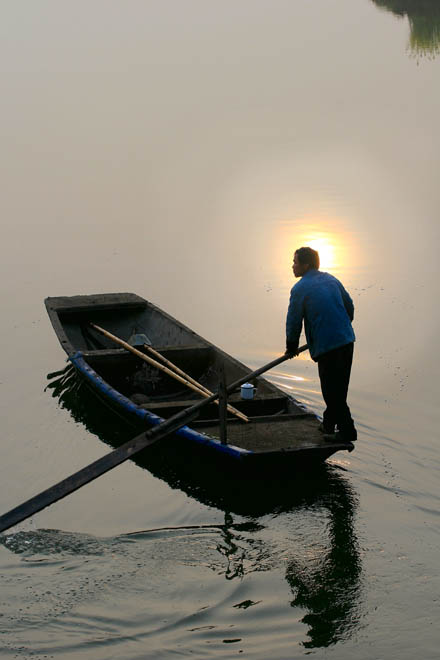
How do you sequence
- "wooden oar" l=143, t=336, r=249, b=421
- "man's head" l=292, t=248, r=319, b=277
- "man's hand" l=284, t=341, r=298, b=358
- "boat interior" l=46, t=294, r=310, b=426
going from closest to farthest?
"man's hand" l=284, t=341, r=298, b=358
"man's head" l=292, t=248, r=319, b=277
"boat interior" l=46, t=294, r=310, b=426
"wooden oar" l=143, t=336, r=249, b=421

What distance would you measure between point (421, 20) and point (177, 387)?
2623cm

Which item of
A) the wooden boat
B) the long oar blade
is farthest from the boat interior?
the long oar blade

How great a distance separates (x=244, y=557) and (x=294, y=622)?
3.17 feet

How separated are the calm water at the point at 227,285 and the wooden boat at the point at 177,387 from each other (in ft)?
1.37

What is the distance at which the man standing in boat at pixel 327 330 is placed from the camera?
8.16 m

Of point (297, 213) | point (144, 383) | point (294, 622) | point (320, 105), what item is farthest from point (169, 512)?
point (320, 105)

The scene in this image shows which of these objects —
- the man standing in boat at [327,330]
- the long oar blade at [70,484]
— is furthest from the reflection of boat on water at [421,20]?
the long oar blade at [70,484]

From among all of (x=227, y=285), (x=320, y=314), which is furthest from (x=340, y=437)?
(x=227, y=285)

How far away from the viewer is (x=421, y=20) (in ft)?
109

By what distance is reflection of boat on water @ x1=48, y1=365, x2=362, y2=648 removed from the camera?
6.71m

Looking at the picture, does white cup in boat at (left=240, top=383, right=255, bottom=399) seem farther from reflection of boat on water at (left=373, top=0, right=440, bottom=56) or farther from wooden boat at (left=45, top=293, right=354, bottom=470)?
reflection of boat on water at (left=373, top=0, right=440, bottom=56)

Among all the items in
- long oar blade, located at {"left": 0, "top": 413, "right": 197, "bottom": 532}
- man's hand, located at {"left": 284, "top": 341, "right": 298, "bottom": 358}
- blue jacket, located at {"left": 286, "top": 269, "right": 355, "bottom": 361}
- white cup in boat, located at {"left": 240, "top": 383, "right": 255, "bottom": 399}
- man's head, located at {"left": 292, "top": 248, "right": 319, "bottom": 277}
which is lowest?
long oar blade, located at {"left": 0, "top": 413, "right": 197, "bottom": 532}

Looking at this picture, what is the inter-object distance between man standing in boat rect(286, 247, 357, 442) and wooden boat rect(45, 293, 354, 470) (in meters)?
0.29

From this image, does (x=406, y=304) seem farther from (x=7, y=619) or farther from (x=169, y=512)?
(x=7, y=619)
